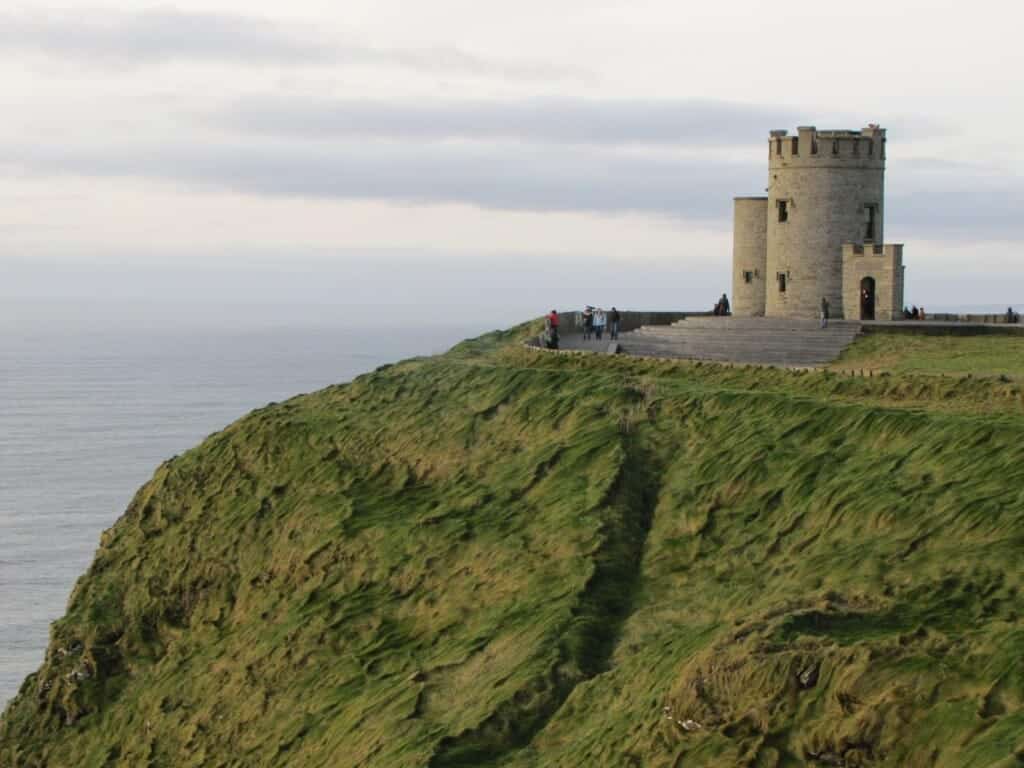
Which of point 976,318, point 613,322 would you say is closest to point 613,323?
point 613,322

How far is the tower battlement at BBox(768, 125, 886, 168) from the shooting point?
185 ft

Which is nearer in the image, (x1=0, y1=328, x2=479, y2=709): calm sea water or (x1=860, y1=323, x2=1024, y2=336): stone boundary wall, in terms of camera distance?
(x1=860, y1=323, x2=1024, y2=336): stone boundary wall

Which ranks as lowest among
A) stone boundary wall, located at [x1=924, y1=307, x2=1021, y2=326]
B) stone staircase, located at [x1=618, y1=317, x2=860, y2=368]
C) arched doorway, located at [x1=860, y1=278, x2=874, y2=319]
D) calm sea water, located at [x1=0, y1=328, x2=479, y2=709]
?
calm sea water, located at [x1=0, y1=328, x2=479, y2=709]

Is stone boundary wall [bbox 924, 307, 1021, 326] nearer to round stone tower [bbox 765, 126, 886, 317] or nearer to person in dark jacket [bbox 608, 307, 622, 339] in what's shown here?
round stone tower [bbox 765, 126, 886, 317]

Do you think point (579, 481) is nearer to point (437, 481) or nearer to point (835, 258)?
point (437, 481)

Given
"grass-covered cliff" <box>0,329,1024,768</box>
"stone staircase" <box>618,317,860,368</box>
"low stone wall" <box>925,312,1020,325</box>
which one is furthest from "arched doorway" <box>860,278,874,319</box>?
"grass-covered cliff" <box>0,329,1024,768</box>

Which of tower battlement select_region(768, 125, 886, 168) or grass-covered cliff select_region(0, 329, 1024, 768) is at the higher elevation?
tower battlement select_region(768, 125, 886, 168)

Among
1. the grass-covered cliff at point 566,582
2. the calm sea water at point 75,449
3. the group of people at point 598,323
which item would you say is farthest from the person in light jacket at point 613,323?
the calm sea water at point 75,449

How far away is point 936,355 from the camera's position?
4606 cm

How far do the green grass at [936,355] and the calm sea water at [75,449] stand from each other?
1127 inches

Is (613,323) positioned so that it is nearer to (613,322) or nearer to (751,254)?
(613,322)

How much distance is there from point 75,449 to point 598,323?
2354 inches

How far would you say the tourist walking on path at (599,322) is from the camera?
186 feet

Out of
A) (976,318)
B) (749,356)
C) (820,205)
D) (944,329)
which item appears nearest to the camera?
(749,356)
